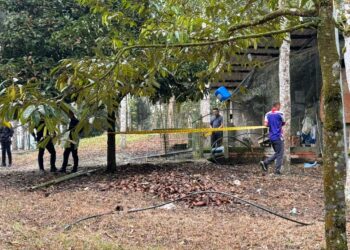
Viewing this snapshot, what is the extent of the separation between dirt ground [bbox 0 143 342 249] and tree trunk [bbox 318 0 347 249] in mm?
1628

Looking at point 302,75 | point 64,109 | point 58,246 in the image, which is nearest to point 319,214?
point 58,246

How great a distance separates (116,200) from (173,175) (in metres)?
2.08

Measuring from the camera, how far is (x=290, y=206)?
7.88m

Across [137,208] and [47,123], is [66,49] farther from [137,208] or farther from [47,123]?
[47,123]

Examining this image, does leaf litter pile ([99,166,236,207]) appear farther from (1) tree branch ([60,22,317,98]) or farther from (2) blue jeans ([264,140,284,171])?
(1) tree branch ([60,22,317,98])

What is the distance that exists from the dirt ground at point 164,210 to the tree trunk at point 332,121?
5.34 ft

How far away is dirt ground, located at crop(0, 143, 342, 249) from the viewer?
17.9ft

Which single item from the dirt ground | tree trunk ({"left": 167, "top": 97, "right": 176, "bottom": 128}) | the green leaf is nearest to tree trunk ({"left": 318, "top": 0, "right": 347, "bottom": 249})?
the dirt ground

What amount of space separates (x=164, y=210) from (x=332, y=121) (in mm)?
4549

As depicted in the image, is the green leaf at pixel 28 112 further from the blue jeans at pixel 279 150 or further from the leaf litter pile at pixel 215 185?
the blue jeans at pixel 279 150

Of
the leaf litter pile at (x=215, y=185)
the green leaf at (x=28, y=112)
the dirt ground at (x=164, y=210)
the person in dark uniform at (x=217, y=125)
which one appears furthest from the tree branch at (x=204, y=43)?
the person in dark uniform at (x=217, y=125)

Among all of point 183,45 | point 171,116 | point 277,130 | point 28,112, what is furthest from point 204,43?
point 171,116

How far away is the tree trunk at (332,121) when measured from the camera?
3451 mm

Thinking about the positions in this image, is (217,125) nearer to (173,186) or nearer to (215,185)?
(215,185)
